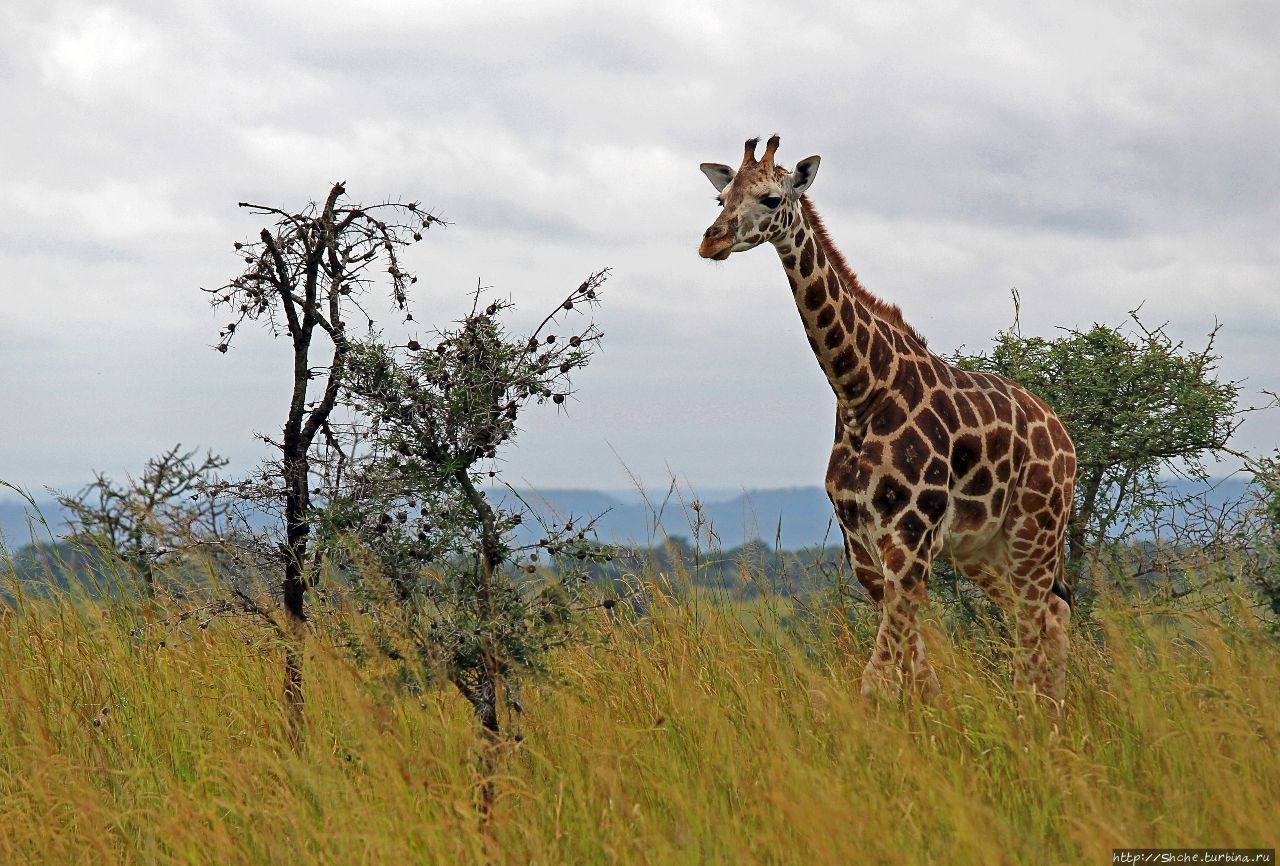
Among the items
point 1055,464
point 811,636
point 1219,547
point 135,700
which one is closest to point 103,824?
point 135,700

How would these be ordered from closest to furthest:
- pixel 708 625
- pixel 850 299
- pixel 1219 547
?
pixel 850 299 < pixel 708 625 < pixel 1219 547

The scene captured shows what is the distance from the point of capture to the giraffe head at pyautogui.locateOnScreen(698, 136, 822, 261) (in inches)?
246

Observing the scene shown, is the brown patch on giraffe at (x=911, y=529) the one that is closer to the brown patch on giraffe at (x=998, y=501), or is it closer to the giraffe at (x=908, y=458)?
the giraffe at (x=908, y=458)

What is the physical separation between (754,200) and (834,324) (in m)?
0.87

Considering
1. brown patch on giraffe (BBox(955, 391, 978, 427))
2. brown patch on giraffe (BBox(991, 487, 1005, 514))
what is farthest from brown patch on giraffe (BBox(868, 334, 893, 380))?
brown patch on giraffe (BBox(991, 487, 1005, 514))

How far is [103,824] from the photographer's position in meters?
5.27

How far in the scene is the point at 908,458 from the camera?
648 centimetres

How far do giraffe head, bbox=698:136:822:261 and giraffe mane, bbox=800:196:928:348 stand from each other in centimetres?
24

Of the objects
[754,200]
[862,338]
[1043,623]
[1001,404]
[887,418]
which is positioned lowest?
[1043,623]

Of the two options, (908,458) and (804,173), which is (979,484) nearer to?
(908,458)

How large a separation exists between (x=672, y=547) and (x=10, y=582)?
13.8 ft

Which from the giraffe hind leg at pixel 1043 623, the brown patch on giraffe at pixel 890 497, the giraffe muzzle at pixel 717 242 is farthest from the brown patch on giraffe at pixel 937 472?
the giraffe muzzle at pixel 717 242

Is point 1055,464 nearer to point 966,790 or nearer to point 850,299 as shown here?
point 850,299

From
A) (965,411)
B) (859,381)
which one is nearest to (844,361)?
(859,381)
